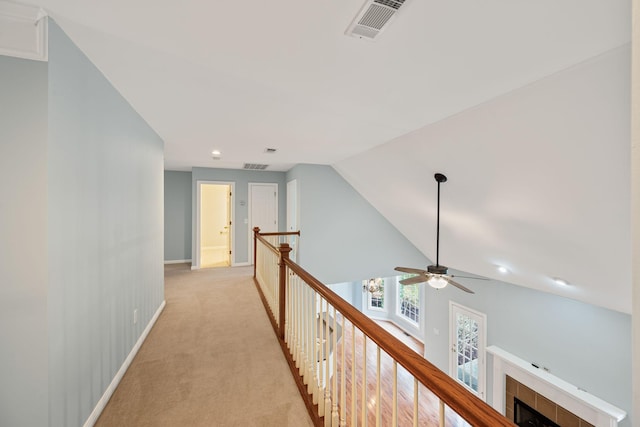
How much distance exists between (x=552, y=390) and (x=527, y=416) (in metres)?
0.80

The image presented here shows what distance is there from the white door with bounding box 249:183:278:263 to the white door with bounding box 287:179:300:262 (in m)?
0.46

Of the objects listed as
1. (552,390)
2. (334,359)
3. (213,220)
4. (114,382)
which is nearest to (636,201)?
(334,359)

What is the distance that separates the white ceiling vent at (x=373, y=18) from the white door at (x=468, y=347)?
623 centimetres

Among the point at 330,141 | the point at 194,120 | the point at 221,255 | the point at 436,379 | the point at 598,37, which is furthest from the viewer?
the point at 221,255

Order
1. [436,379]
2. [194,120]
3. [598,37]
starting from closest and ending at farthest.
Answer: [436,379] < [598,37] < [194,120]

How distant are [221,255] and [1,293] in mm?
7328

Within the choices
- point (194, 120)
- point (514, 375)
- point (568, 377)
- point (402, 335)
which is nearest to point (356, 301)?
point (402, 335)

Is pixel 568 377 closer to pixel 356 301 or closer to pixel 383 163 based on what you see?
pixel 383 163

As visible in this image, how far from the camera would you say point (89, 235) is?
5.85ft

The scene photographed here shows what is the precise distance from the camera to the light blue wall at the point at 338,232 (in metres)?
5.84

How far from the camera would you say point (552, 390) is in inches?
173

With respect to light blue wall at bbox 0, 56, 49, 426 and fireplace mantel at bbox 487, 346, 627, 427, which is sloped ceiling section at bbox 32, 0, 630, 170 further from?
fireplace mantel at bbox 487, 346, 627, 427

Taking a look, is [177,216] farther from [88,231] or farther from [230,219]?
[88,231]

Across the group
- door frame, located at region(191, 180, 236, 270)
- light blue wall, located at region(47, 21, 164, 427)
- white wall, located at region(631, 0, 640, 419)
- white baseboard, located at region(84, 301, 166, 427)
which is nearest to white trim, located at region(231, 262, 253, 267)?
door frame, located at region(191, 180, 236, 270)
